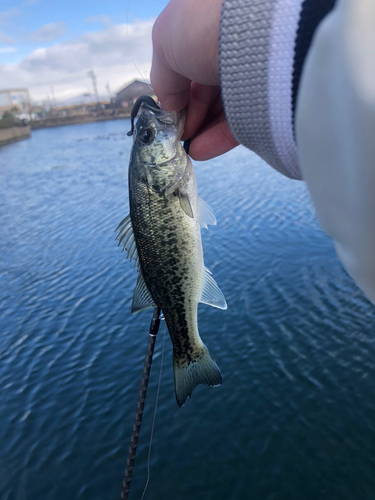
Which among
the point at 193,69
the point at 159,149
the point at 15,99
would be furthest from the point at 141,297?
the point at 15,99

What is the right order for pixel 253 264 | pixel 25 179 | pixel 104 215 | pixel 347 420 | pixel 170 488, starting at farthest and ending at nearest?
pixel 25 179, pixel 104 215, pixel 253 264, pixel 347 420, pixel 170 488

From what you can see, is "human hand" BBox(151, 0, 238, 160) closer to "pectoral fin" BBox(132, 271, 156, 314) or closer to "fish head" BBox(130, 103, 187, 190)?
"fish head" BBox(130, 103, 187, 190)

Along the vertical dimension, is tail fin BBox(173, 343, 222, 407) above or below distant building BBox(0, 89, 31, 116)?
below

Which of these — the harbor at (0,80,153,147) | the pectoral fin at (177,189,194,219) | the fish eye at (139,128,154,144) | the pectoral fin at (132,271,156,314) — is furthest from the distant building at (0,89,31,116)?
the pectoral fin at (177,189,194,219)

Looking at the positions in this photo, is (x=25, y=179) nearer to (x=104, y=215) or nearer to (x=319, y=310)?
(x=104, y=215)

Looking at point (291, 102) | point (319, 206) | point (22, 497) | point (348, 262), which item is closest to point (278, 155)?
point (291, 102)

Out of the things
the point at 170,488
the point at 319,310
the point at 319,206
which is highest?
the point at 319,206
